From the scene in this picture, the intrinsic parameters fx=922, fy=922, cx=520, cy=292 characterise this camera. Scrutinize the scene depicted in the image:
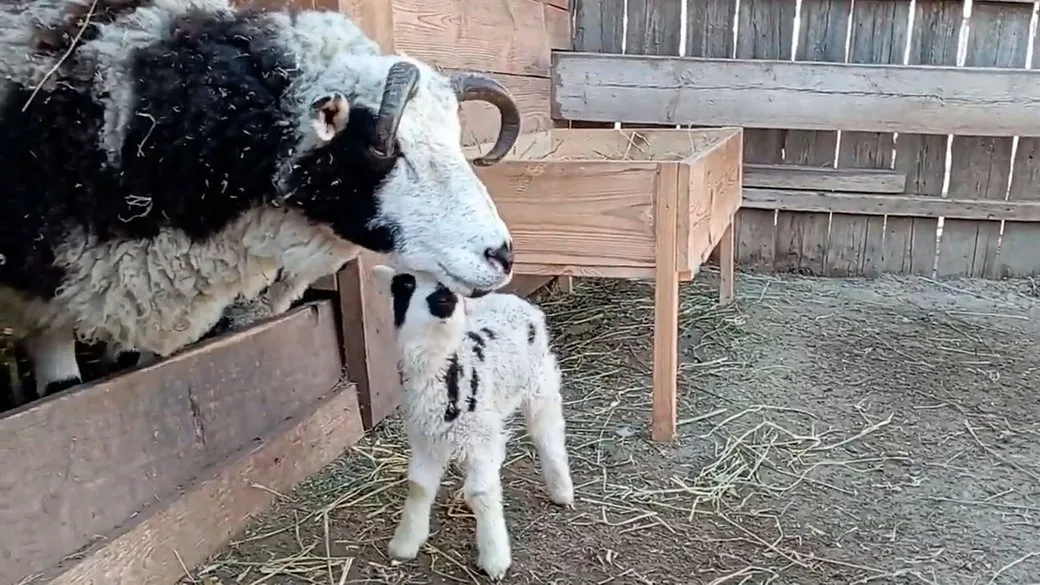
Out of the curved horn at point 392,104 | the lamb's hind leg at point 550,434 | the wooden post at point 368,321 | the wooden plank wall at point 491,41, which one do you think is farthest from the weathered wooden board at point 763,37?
the curved horn at point 392,104

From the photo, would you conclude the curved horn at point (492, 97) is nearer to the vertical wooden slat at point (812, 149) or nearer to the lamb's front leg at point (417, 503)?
the lamb's front leg at point (417, 503)

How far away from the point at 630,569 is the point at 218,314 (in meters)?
1.18

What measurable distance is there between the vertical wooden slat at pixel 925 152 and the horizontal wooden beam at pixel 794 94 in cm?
33

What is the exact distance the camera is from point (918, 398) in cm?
347

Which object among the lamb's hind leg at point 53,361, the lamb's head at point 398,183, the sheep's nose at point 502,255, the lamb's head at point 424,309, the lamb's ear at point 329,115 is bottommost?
the lamb's hind leg at point 53,361

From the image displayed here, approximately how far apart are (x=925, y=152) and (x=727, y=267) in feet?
5.00

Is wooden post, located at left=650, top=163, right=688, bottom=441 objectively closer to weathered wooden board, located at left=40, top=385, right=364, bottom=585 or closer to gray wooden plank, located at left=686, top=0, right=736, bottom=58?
weathered wooden board, located at left=40, top=385, right=364, bottom=585

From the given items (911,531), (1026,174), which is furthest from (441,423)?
(1026,174)

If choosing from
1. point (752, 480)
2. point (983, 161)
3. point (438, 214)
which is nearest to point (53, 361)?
point (438, 214)

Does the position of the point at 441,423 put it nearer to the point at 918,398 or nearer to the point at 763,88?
the point at 918,398

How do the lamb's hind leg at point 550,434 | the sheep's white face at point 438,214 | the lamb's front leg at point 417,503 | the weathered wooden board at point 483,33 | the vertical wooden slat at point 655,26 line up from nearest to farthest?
the sheep's white face at point 438,214 → the lamb's front leg at point 417,503 → the lamb's hind leg at point 550,434 → the weathered wooden board at point 483,33 → the vertical wooden slat at point 655,26

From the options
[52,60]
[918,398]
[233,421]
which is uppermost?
[52,60]

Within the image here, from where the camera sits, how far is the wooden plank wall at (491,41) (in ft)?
11.0

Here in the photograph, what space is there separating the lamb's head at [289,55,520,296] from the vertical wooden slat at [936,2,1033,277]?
4.34 m
